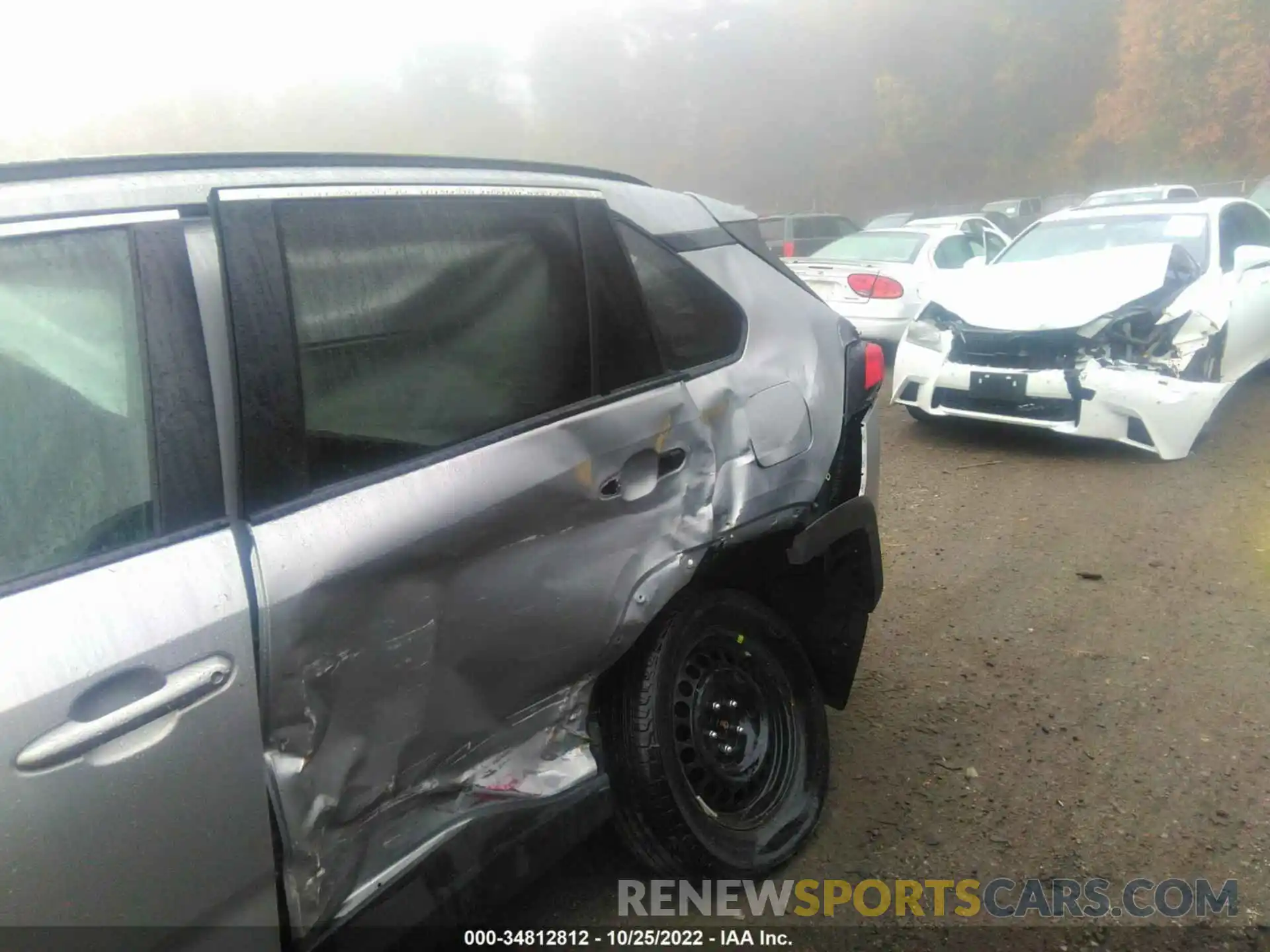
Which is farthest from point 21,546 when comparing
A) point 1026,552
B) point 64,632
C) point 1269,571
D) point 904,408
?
point 904,408

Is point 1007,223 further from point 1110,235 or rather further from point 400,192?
point 400,192

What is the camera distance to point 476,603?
180 cm

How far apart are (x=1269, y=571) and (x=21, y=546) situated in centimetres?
470

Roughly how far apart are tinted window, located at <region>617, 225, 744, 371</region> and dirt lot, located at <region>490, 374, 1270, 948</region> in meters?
1.36

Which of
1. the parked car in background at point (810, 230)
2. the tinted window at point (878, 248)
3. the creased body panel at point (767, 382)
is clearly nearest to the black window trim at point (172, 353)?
the creased body panel at point (767, 382)

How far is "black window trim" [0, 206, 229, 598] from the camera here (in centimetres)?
145

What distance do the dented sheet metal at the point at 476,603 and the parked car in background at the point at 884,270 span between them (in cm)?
611

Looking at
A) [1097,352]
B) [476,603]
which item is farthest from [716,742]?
[1097,352]

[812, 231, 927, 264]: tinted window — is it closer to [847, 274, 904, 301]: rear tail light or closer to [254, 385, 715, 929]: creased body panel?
[847, 274, 904, 301]: rear tail light

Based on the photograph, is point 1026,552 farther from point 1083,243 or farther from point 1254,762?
point 1083,243

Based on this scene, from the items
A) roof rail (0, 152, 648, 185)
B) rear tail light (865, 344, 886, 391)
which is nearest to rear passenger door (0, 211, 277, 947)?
roof rail (0, 152, 648, 185)

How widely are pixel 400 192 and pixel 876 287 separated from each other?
774 cm

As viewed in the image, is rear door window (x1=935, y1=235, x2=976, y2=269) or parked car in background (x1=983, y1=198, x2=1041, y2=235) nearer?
rear door window (x1=935, y1=235, x2=976, y2=269)

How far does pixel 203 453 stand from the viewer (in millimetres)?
1489
